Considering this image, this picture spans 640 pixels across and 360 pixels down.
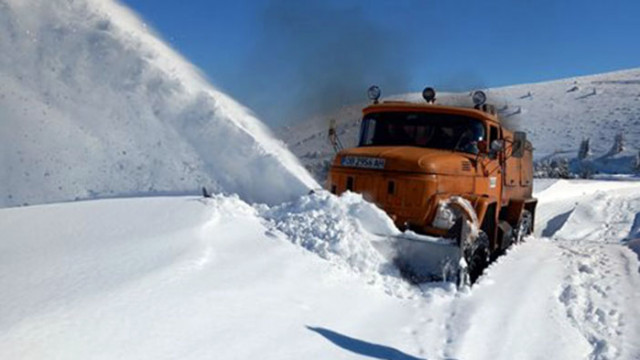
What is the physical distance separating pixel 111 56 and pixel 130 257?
22.5 feet

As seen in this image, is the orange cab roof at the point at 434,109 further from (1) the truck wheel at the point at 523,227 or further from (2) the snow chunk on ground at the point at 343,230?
(1) the truck wheel at the point at 523,227

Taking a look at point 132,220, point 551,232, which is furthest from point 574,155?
point 132,220

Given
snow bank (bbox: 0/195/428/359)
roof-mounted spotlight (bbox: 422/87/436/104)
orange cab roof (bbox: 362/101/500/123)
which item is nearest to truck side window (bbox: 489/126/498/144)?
orange cab roof (bbox: 362/101/500/123)

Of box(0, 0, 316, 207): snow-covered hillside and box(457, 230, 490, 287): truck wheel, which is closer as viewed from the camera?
box(457, 230, 490, 287): truck wheel

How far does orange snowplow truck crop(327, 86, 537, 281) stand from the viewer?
7.54 metres

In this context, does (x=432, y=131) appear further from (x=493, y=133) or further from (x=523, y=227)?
(x=523, y=227)

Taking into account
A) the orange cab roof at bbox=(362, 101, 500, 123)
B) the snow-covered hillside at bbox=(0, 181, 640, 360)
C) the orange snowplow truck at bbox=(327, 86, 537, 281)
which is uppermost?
the orange cab roof at bbox=(362, 101, 500, 123)

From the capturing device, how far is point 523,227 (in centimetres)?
1218

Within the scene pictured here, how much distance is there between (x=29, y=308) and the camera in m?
3.82

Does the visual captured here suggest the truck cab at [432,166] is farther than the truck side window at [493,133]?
No

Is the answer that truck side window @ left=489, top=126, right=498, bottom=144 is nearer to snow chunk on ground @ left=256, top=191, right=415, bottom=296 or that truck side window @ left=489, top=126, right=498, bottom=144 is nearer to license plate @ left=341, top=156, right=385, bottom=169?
license plate @ left=341, top=156, right=385, bottom=169

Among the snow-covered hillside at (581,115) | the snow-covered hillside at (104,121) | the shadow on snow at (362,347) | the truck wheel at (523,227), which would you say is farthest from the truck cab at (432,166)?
the snow-covered hillside at (581,115)

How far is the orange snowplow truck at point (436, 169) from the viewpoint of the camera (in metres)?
7.54

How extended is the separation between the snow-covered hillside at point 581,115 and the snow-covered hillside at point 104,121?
29.1 m
